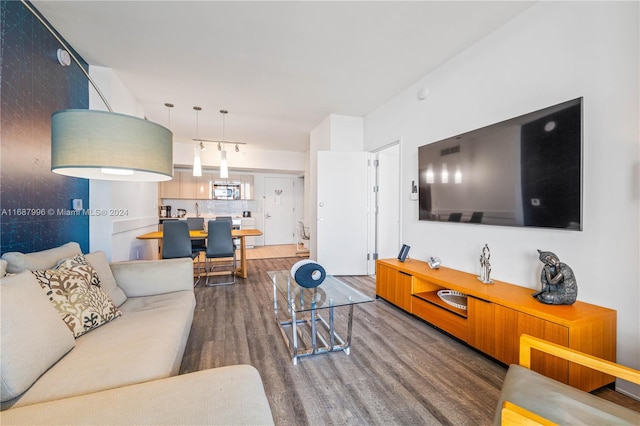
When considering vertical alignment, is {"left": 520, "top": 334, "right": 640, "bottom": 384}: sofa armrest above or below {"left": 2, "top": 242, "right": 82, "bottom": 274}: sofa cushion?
below

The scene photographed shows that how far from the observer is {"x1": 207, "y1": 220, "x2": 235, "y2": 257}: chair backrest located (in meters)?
3.99

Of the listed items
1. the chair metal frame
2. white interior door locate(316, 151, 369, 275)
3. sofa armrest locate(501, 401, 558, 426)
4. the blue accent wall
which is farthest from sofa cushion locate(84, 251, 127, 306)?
white interior door locate(316, 151, 369, 275)

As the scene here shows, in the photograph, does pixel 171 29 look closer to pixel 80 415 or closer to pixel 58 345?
pixel 58 345

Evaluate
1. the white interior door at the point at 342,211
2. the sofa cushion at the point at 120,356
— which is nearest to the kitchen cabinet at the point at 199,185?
the white interior door at the point at 342,211

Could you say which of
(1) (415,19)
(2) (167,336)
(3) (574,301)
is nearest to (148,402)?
(2) (167,336)

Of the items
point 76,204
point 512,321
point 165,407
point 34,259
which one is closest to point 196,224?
point 76,204

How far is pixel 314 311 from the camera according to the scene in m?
2.03

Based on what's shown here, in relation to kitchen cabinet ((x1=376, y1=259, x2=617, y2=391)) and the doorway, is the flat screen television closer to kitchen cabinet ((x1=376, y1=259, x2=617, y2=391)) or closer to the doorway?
kitchen cabinet ((x1=376, y1=259, x2=617, y2=391))

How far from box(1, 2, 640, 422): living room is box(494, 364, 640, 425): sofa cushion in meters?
0.94

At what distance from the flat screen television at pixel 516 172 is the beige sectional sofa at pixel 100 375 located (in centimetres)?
220

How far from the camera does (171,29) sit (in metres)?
2.30

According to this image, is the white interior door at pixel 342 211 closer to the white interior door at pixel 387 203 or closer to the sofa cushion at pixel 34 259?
the white interior door at pixel 387 203

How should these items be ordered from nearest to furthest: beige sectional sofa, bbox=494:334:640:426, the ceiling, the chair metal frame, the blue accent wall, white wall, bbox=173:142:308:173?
beige sectional sofa, bbox=494:334:640:426
the blue accent wall
the ceiling
the chair metal frame
white wall, bbox=173:142:308:173

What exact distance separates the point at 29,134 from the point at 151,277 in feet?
4.47
